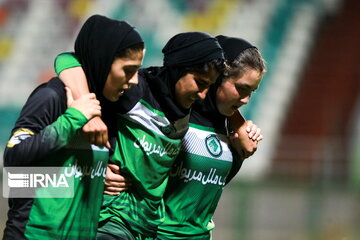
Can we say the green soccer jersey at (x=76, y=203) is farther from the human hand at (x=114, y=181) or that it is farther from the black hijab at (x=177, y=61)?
the black hijab at (x=177, y=61)

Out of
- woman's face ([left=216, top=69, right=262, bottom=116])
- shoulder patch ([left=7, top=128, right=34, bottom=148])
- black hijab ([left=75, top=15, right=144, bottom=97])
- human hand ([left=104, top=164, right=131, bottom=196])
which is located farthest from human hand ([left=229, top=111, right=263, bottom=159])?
shoulder patch ([left=7, top=128, right=34, bottom=148])

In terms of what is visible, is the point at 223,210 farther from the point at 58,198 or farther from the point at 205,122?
the point at 58,198

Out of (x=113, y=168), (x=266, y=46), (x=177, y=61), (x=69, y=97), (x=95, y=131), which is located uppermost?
(x=266, y=46)

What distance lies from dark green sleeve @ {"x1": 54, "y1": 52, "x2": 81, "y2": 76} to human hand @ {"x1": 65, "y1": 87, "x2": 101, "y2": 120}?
0.26m

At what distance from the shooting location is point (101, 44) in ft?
11.4

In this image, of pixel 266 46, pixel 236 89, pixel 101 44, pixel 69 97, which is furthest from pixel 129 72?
pixel 266 46

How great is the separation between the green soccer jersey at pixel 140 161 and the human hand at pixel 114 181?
0.08ft

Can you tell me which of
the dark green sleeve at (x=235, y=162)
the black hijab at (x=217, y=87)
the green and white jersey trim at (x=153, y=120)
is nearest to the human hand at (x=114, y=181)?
the green and white jersey trim at (x=153, y=120)

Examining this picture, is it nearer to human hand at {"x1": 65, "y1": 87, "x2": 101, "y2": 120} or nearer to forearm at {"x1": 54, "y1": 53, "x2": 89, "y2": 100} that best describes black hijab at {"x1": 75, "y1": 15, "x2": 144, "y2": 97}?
forearm at {"x1": 54, "y1": 53, "x2": 89, "y2": 100}

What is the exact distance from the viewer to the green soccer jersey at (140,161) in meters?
3.86

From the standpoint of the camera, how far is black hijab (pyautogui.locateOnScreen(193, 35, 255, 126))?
4137mm

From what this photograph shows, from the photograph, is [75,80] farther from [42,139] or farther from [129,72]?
[42,139]

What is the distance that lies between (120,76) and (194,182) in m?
0.95

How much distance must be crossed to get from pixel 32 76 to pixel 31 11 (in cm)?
101
